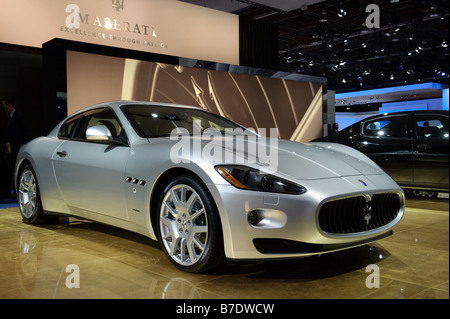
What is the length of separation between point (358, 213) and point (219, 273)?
97 cm

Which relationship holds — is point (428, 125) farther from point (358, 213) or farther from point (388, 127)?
point (358, 213)

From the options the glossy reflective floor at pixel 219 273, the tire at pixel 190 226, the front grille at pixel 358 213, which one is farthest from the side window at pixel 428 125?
the tire at pixel 190 226

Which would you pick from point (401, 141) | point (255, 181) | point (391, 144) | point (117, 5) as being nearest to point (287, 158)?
point (255, 181)

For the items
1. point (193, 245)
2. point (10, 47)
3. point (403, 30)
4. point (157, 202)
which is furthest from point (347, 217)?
point (403, 30)

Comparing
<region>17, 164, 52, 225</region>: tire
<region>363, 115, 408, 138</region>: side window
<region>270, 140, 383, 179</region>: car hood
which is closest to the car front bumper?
<region>270, 140, 383, 179</region>: car hood

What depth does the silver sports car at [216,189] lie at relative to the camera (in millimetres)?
2598

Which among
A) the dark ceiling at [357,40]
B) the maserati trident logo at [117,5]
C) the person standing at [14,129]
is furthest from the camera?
the dark ceiling at [357,40]

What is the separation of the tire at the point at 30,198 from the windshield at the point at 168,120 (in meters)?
1.54

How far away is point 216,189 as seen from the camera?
2682 millimetres

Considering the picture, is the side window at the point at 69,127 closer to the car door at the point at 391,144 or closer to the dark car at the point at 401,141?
the dark car at the point at 401,141

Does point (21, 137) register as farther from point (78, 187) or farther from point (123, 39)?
point (78, 187)
